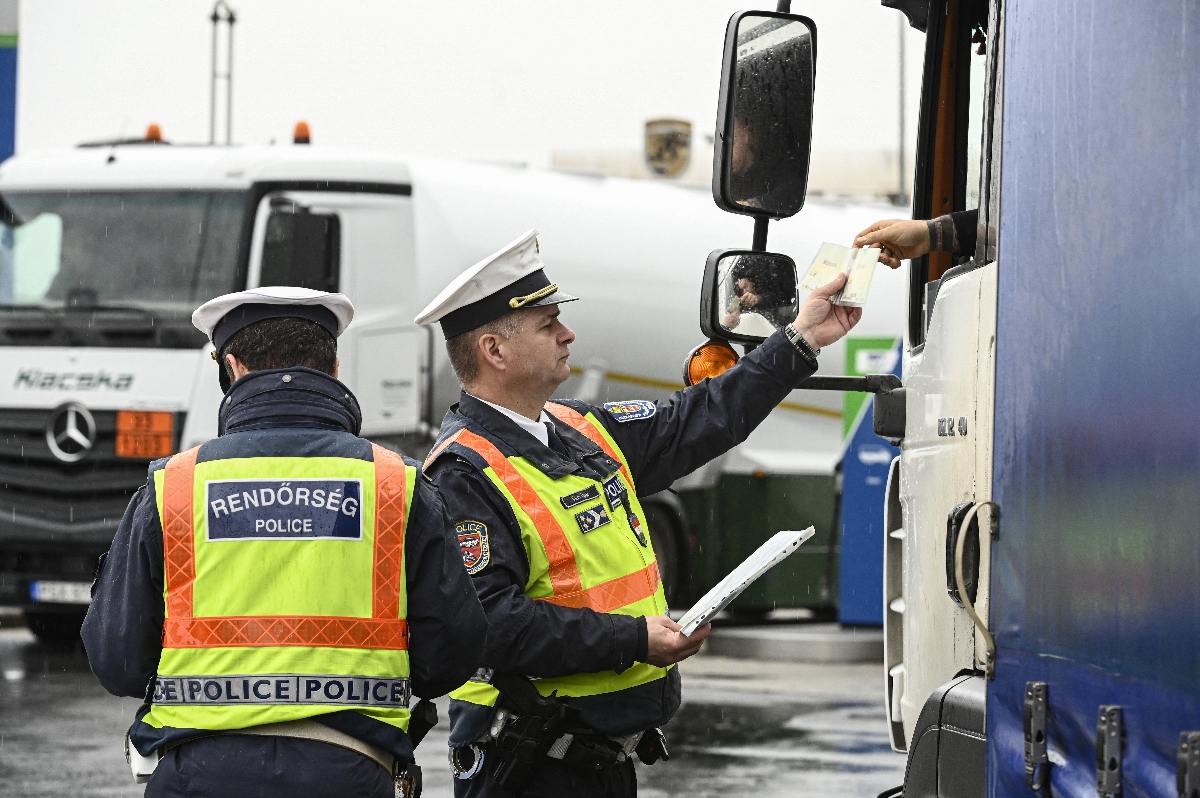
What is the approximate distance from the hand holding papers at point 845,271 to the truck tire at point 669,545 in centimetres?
830

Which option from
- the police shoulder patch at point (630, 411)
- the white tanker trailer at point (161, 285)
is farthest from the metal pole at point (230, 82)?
the police shoulder patch at point (630, 411)

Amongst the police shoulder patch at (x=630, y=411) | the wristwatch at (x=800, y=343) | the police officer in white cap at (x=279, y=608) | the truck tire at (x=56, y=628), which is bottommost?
the truck tire at (x=56, y=628)

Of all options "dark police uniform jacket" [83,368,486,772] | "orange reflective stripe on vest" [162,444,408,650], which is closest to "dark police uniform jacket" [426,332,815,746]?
"dark police uniform jacket" [83,368,486,772]

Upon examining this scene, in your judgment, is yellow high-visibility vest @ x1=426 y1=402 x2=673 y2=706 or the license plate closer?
yellow high-visibility vest @ x1=426 y1=402 x2=673 y2=706

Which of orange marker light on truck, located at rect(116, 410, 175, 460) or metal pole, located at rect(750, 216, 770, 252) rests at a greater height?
metal pole, located at rect(750, 216, 770, 252)

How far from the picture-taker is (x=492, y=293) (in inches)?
144

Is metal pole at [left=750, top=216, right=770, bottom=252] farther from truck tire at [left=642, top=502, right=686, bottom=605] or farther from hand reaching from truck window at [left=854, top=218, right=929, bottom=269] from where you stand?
truck tire at [left=642, top=502, right=686, bottom=605]

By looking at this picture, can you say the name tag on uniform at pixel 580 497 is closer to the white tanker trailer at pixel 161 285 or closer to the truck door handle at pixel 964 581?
the truck door handle at pixel 964 581

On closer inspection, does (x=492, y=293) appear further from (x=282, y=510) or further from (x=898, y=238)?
(x=282, y=510)

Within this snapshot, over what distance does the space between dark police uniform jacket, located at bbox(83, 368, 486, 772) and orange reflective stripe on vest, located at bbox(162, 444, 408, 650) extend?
32 mm

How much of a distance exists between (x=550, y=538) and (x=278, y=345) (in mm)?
735

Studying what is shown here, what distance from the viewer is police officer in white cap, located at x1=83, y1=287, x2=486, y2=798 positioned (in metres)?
2.78

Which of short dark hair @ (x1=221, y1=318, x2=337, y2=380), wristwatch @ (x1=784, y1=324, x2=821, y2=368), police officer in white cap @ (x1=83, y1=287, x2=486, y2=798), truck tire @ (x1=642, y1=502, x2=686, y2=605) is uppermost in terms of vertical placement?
wristwatch @ (x1=784, y1=324, x2=821, y2=368)

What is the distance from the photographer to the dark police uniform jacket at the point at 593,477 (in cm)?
331
